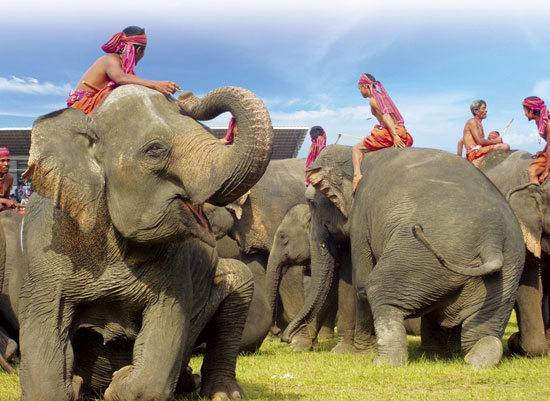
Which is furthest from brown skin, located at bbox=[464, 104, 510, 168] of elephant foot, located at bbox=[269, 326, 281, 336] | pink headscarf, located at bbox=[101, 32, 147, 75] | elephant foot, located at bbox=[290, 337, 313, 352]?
pink headscarf, located at bbox=[101, 32, 147, 75]

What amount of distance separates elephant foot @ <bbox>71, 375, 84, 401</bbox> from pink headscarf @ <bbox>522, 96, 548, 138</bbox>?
559 centimetres

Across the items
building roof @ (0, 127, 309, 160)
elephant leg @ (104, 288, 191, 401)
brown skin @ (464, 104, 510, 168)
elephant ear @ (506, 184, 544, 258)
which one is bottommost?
elephant leg @ (104, 288, 191, 401)

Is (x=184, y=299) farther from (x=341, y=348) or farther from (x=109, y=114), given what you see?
(x=341, y=348)

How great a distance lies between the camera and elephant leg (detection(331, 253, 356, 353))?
347 inches

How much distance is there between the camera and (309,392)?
18.4ft

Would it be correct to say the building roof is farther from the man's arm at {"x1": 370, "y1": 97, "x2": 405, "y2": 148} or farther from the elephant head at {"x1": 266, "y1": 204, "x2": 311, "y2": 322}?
the man's arm at {"x1": 370, "y1": 97, "x2": 405, "y2": 148}

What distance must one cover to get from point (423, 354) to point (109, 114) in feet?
14.1

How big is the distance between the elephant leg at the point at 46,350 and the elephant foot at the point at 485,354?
3.32 meters

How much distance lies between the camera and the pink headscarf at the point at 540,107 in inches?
329

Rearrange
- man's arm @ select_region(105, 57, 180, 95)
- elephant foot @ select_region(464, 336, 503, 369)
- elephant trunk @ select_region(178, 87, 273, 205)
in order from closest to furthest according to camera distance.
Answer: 1. elephant trunk @ select_region(178, 87, 273, 205)
2. man's arm @ select_region(105, 57, 180, 95)
3. elephant foot @ select_region(464, 336, 503, 369)

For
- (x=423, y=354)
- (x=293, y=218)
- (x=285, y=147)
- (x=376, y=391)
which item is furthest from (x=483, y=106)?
(x=285, y=147)

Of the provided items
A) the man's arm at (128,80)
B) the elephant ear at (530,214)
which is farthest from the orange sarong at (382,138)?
the man's arm at (128,80)

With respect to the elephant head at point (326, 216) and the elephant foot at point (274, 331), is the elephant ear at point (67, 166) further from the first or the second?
the elephant foot at point (274, 331)

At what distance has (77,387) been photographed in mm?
4461
